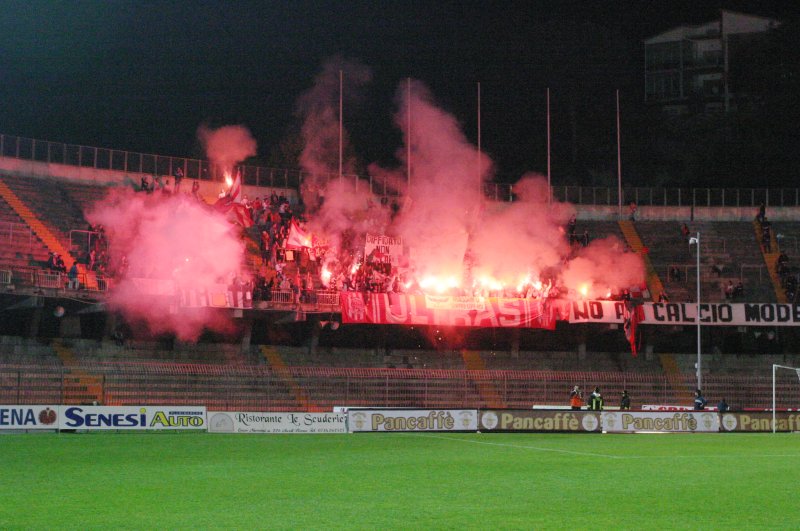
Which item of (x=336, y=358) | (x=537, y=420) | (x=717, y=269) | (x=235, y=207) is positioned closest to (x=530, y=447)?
(x=537, y=420)

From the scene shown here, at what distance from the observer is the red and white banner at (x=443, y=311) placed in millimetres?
41906

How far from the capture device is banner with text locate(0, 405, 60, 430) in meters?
29.5

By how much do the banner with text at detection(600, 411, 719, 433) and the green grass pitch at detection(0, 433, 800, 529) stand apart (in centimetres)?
865

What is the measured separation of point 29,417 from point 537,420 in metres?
15.7

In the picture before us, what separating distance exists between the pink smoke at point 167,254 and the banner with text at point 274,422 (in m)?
7.21

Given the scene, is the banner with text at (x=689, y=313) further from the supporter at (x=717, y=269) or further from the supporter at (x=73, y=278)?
the supporter at (x=73, y=278)

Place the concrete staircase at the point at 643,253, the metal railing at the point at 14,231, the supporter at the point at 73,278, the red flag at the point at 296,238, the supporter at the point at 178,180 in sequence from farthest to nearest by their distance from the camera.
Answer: the concrete staircase at the point at 643,253 < the supporter at the point at 178,180 < the red flag at the point at 296,238 < the metal railing at the point at 14,231 < the supporter at the point at 73,278

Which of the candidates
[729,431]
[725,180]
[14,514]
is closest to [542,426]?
[729,431]

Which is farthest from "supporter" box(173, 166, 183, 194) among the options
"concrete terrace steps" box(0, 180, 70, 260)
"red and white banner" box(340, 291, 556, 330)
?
"red and white banner" box(340, 291, 556, 330)

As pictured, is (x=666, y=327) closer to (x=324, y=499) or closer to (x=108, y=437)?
(x=108, y=437)

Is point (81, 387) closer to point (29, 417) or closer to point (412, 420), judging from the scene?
point (29, 417)

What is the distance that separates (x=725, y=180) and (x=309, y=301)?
37631mm

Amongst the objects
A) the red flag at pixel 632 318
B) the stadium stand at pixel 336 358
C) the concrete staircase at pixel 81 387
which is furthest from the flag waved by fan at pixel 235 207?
the red flag at pixel 632 318

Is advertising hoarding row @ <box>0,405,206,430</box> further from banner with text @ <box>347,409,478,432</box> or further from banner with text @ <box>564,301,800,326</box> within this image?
banner with text @ <box>564,301,800,326</box>
